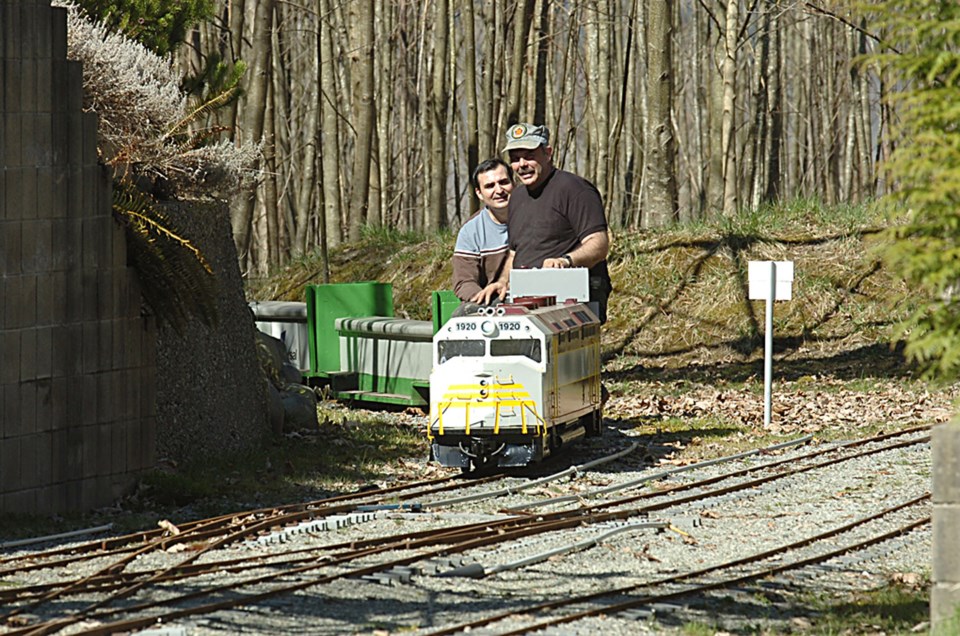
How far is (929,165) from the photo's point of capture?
7.91 m

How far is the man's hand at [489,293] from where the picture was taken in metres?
15.5

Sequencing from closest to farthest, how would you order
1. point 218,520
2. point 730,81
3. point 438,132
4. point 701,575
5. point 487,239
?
point 701,575 < point 218,520 < point 487,239 < point 730,81 < point 438,132

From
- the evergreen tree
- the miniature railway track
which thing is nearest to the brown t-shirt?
the miniature railway track

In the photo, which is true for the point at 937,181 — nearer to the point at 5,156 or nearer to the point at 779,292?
the point at 5,156

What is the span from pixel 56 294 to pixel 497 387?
4.13 m

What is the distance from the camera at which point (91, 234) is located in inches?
528

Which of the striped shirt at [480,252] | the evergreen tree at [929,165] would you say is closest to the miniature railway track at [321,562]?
the striped shirt at [480,252]

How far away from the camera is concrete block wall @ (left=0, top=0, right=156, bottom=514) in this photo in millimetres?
12672

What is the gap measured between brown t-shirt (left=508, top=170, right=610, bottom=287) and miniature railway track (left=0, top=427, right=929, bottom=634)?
2.57 metres

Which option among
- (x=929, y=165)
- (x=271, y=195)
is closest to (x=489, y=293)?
(x=929, y=165)

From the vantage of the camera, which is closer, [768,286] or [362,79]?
[768,286]

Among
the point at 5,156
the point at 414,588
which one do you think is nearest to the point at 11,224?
the point at 5,156

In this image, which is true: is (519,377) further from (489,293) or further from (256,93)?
(256,93)

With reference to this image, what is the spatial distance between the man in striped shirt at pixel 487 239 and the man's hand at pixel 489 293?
1.38 ft
